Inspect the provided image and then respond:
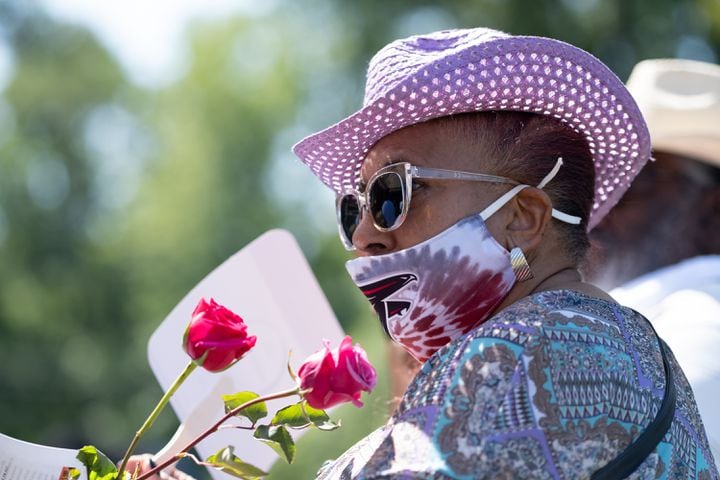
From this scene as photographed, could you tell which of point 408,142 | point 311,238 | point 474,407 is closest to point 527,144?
point 408,142

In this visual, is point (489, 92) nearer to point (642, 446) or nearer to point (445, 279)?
point (445, 279)

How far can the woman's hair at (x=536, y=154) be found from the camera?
2135 millimetres

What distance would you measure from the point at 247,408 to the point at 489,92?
0.82 meters

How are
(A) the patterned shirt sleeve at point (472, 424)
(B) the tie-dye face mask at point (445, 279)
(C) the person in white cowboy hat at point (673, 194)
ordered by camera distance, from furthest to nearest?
(C) the person in white cowboy hat at point (673, 194) → (B) the tie-dye face mask at point (445, 279) → (A) the patterned shirt sleeve at point (472, 424)

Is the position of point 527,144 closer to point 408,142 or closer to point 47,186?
point 408,142

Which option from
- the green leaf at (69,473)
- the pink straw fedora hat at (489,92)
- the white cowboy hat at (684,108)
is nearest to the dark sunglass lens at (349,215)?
the pink straw fedora hat at (489,92)

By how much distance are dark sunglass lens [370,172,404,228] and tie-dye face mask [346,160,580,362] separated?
9 cm

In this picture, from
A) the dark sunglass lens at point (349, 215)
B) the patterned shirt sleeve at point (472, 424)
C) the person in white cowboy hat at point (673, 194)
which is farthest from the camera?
the person in white cowboy hat at point (673, 194)

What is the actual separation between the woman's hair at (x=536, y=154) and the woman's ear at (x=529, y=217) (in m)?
0.04

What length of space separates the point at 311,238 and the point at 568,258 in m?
19.5

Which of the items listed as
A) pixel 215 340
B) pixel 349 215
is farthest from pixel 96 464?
pixel 349 215

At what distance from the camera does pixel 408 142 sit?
7.15ft

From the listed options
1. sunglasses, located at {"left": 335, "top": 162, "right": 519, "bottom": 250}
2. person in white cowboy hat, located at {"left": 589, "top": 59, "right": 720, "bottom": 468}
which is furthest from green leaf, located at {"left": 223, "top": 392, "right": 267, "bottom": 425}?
person in white cowboy hat, located at {"left": 589, "top": 59, "right": 720, "bottom": 468}

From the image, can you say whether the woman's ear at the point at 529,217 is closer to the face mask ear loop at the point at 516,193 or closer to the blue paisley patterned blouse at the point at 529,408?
the face mask ear loop at the point at 516,193
